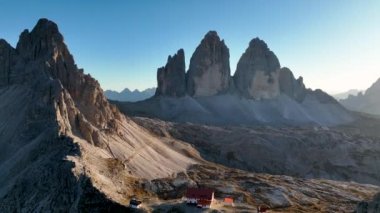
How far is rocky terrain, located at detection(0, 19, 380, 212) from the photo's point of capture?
200ft

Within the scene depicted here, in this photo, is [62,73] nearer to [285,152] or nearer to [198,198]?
[198,198]

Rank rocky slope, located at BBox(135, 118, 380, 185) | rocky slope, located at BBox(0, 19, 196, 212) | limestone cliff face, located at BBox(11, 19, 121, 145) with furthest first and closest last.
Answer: rocky slope, located at BBox(135, 118, 380, 185) → limestone cliff face, located at BBox(11, 19, 121, 145) → rocky slope, located at BBox(0, 19, 196, 212)

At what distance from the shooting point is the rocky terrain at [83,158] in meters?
61.0

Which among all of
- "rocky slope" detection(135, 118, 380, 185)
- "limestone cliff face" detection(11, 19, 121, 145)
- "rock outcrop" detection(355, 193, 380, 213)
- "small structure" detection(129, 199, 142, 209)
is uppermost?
"limestone cliff face" detection(11, 19, 121, 145)

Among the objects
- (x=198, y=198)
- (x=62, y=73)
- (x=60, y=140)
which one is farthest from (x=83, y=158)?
(x=62, y=73)

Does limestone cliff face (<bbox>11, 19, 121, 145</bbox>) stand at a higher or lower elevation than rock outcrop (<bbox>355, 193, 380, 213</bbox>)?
higher

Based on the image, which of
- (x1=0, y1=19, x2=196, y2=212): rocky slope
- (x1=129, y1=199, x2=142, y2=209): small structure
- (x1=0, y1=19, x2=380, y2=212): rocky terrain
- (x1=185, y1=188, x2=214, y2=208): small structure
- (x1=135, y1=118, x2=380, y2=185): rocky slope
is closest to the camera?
(x1=129, y1=199, x2=142, y2=209): small structure

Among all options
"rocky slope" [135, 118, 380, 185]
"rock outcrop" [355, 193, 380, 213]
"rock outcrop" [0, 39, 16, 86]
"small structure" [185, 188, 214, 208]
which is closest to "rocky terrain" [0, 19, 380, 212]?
"rock outcrop" [0, 39, 16, 86]

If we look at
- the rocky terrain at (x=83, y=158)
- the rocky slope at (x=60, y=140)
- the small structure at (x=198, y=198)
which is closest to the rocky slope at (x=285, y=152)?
the rocky terrain at (x=83, y=158)

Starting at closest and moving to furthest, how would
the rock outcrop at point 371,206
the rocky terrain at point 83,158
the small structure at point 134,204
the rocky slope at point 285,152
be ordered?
1. the rock outcrop at point 371,206
2. the small structure at point 134,204
3. the rocky terrain at point 83,158
4. the rocky slope at point 285,152

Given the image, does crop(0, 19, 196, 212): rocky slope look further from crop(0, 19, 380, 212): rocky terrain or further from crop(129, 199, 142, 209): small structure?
crop(129, 199, 142, 209): small structure

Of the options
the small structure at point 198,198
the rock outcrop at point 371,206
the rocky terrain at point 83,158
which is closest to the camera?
the rock outcrop at point 371,206

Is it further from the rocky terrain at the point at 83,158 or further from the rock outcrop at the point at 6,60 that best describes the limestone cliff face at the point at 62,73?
the rock outcrop at the point at 6,60

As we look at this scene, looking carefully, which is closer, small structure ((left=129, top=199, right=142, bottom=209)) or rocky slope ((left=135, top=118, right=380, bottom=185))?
small structure ((left=129, top=199, right=142, bottom=209))
